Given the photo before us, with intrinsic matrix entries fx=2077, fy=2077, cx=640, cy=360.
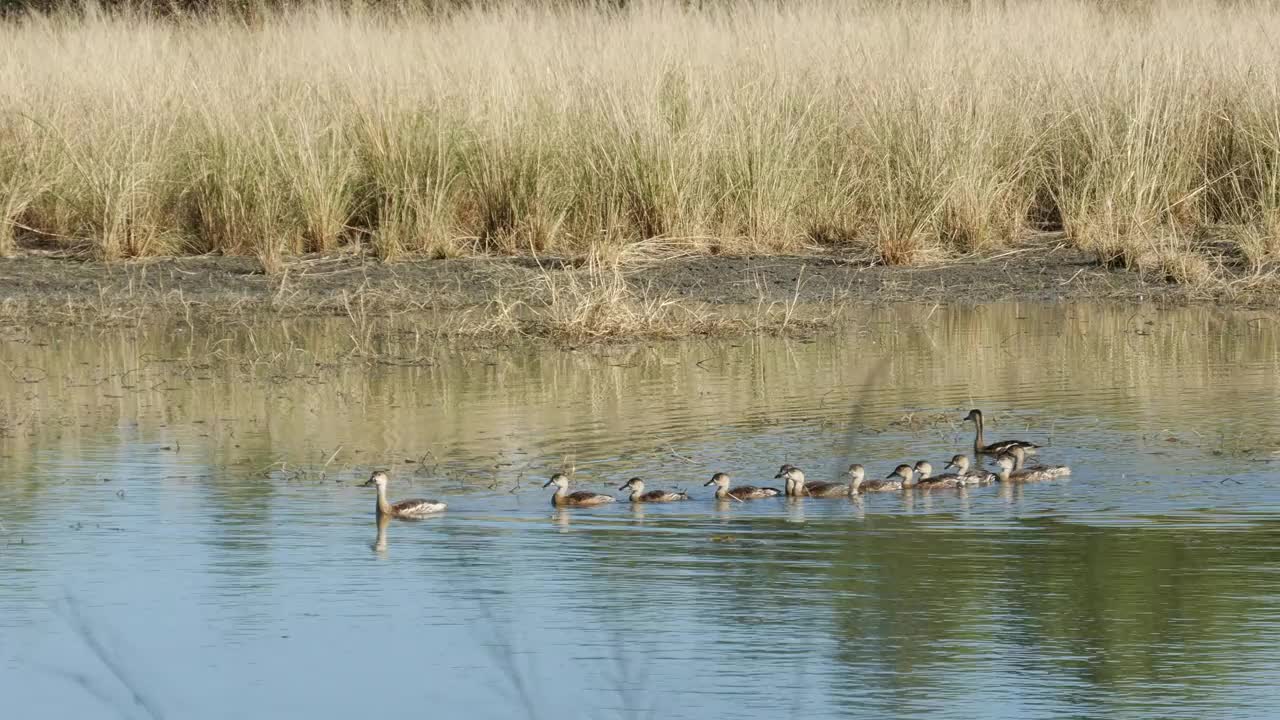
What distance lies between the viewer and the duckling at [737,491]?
806cm

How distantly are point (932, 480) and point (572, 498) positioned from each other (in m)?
1.48

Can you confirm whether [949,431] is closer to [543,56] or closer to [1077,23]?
[543,56]

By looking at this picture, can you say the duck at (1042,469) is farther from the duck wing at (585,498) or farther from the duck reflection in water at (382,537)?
the duck reflection in water at (382,537)

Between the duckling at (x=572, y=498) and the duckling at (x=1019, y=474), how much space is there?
1621 mm

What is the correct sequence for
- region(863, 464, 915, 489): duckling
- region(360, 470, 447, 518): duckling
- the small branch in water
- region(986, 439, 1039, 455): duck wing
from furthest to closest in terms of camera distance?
1. region(986, 439, 1039, 455): duck wing
2. region(863, 464, 915, 489): duckling
3. region(360, 470, 447, 518): duckling
4. the small branch in water

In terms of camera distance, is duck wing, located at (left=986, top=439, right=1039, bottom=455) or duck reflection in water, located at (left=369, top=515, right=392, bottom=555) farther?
duck wing, located at (left=986, top=439, right=1039, bottom=455)

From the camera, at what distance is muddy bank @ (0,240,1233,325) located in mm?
13812

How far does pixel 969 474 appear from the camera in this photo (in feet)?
27.8

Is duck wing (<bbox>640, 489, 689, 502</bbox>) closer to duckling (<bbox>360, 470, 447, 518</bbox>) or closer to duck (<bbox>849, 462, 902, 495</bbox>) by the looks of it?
duck (<bbox>849, 462, 902, 495</bbox>)

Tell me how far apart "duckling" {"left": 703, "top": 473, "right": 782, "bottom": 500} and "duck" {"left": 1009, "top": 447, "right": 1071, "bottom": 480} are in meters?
1.05

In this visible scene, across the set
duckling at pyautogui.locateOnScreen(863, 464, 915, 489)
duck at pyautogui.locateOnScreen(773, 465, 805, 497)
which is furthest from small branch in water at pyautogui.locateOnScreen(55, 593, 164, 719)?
duckling at pyautogui.locateOnScreen(863, 464, 915, 489)

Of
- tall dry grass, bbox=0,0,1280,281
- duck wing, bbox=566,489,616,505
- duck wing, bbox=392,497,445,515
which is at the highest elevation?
tall dry grass, bbox=0,0,1280,281

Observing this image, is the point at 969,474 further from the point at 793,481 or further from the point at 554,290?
the point at 554,290

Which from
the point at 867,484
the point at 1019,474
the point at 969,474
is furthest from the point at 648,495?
the point at 1019,474
